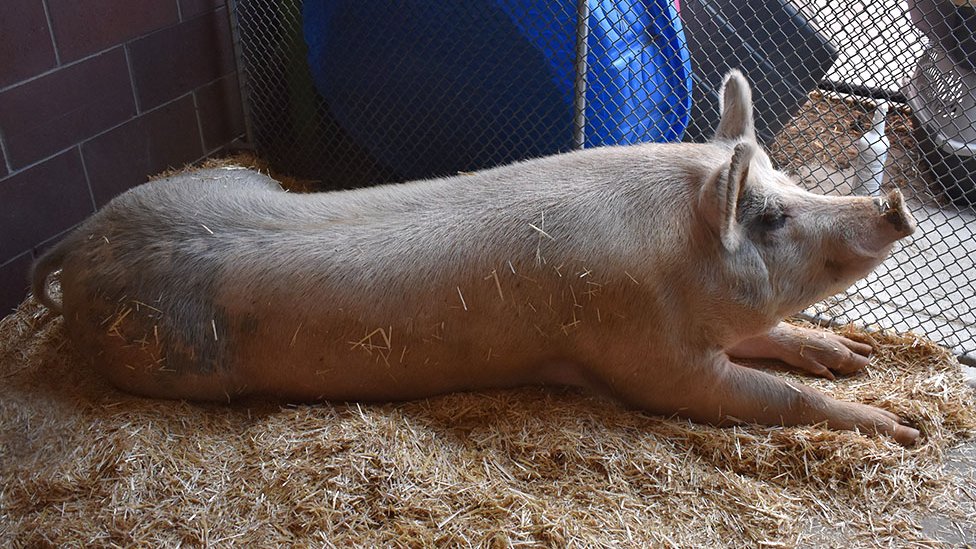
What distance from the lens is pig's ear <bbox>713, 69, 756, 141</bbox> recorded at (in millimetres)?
3162

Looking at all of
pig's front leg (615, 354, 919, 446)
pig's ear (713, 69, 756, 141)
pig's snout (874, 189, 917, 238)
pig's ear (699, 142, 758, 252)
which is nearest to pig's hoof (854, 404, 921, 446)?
pig's front leg (615, 354, 919, 446)

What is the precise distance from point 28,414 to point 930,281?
168 inches

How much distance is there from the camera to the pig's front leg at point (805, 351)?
3562 millimetres

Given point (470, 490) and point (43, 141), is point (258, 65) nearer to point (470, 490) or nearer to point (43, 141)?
point (43, 141)

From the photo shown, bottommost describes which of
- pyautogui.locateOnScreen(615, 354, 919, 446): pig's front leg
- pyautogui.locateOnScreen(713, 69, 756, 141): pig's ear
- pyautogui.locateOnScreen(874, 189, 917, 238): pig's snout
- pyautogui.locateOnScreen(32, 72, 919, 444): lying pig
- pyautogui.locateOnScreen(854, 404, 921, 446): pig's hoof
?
pyautogui.locateOnScreen(854, 404, 921, 446): pig's hoof

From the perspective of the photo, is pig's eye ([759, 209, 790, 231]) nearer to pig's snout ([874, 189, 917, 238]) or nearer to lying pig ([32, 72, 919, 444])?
lying pig ([32, 72, 919, 444])

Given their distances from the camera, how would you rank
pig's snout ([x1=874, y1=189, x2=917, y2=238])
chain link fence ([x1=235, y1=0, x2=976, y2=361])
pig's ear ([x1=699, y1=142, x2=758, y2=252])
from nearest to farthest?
pig's ear ([x1=699, y1=142, x2=758, y2=252]), pig's snout ([x1=874, y1=189, x2=917, y2=238]), chain link fence ([x1=235, y1=0, x2=976, y2=361])

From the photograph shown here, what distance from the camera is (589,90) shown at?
4.15m

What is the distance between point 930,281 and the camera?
4.49 m

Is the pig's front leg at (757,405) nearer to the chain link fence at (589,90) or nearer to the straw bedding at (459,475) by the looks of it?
the straw bedding at (459,475)

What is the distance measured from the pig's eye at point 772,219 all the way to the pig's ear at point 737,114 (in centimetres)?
34

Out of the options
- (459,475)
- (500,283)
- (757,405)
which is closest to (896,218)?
(757,405)

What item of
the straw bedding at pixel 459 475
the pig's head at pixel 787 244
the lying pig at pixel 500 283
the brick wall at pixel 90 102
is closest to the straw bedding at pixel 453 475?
the straw bedding at pixel 459 475

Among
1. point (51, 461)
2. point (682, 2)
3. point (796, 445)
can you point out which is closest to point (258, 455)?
point (51, 461)
